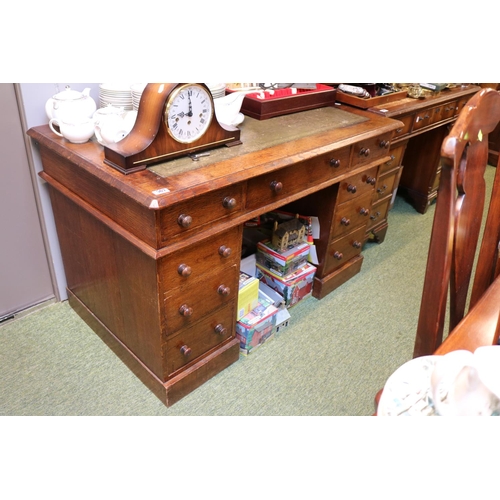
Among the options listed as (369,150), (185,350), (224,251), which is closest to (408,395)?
(224,251)

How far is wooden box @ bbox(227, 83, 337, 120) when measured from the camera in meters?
1.71

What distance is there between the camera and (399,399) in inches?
22.0

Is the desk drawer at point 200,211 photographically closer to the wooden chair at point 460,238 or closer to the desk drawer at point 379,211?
the wooden chair at point 460,238

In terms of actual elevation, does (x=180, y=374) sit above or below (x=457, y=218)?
below

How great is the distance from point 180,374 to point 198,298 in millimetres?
304

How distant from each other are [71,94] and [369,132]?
1.06 meters

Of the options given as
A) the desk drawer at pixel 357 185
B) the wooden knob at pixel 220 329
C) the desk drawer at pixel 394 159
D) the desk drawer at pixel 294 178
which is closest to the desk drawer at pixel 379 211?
the desk drawer at pixel 394 159

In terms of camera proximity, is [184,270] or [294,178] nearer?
[184,270]

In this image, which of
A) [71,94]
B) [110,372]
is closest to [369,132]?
[71,94]

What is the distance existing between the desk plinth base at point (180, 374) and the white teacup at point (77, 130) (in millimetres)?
726

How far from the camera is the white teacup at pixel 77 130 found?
1373mm

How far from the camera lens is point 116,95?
4.92 ft

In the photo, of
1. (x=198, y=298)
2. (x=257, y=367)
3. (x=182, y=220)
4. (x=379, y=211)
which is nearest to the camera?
(x=182, y=220)

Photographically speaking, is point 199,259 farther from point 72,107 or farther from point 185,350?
point 72,107
